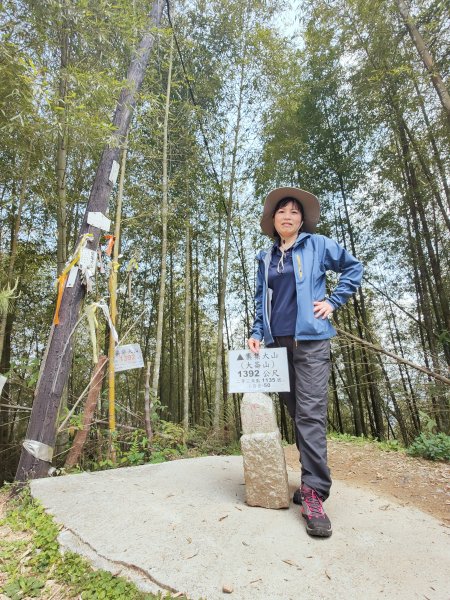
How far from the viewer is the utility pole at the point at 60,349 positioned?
223cm

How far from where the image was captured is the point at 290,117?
6465 millimetres

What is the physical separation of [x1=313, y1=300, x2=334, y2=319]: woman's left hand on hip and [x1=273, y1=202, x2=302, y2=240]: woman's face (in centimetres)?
47

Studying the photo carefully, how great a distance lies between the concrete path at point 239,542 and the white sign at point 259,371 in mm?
619

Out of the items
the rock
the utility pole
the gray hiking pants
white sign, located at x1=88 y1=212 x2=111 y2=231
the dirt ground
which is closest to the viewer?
the gray hiking pants

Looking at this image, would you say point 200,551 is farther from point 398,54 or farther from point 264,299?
point 398,54

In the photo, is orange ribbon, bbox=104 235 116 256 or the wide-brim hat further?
orange ribbon, bbox=104 235 116 256

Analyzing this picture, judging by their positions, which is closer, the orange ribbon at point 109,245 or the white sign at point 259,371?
the white sign at point 259,371

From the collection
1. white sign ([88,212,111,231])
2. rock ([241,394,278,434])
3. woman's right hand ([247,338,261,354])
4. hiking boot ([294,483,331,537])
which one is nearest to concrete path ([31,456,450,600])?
hiking boot ([294,483,331,537])

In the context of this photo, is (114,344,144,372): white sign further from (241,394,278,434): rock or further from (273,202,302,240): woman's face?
(273,202,302,240): woman's face

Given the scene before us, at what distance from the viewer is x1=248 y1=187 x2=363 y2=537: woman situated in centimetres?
167

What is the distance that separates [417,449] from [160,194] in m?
5.33

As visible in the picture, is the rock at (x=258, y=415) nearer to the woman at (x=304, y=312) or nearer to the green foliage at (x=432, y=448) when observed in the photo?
the woman at (x=304, y=312)

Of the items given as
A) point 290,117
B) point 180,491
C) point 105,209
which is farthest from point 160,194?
point 180,491

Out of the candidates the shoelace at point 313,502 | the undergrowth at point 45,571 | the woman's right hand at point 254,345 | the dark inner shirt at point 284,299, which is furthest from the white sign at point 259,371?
the undergrowth at point 45,571
